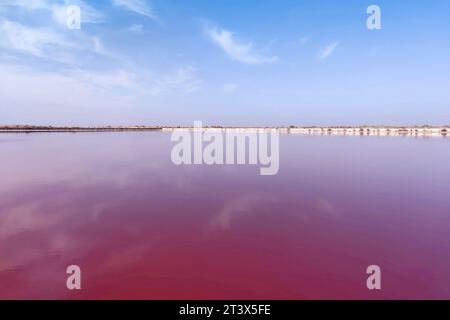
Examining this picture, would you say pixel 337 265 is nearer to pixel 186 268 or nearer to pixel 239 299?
pixel 239 299

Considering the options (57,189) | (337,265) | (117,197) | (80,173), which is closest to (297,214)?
(337,265)

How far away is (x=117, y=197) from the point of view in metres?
10.3

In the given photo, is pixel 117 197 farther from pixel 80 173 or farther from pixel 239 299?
pixel 239 299

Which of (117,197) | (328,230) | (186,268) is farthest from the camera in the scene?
(117,197)

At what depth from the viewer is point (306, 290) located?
4906mm

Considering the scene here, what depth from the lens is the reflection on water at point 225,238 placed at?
5.02m

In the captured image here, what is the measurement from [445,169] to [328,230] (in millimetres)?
11882

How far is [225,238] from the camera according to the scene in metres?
6.86

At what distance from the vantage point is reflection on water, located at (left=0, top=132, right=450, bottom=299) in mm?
5023
